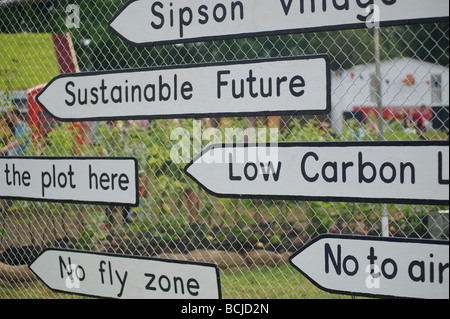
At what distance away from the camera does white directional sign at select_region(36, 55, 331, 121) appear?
83.1 inches

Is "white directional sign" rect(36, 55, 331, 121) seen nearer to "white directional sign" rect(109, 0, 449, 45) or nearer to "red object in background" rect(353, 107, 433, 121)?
"white directional sign" rect(109, 0, 449, 45)

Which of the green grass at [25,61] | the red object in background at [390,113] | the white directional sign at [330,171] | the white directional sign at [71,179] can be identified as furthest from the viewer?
the green grass at [25,61]

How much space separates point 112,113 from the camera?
2.52 metres

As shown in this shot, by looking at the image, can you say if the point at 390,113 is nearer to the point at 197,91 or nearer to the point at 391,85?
the point at 197,91

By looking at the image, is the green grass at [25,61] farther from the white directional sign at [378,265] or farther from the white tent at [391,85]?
the white directional sign at [378,265]

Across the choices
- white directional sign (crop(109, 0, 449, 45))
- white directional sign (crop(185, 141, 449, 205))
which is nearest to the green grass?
white directional sign (crop(109, 0, 449, 45))

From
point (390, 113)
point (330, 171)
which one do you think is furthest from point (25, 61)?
point (390, 113)

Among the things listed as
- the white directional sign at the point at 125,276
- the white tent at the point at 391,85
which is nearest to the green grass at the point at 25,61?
the white directional sign at the point at 125,276

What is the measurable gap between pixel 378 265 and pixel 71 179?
178 centimetres

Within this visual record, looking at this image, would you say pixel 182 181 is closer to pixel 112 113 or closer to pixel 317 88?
pixel 112 113

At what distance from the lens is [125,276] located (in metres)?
2.58

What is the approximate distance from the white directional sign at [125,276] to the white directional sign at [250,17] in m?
1.24

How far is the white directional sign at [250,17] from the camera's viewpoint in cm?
196
